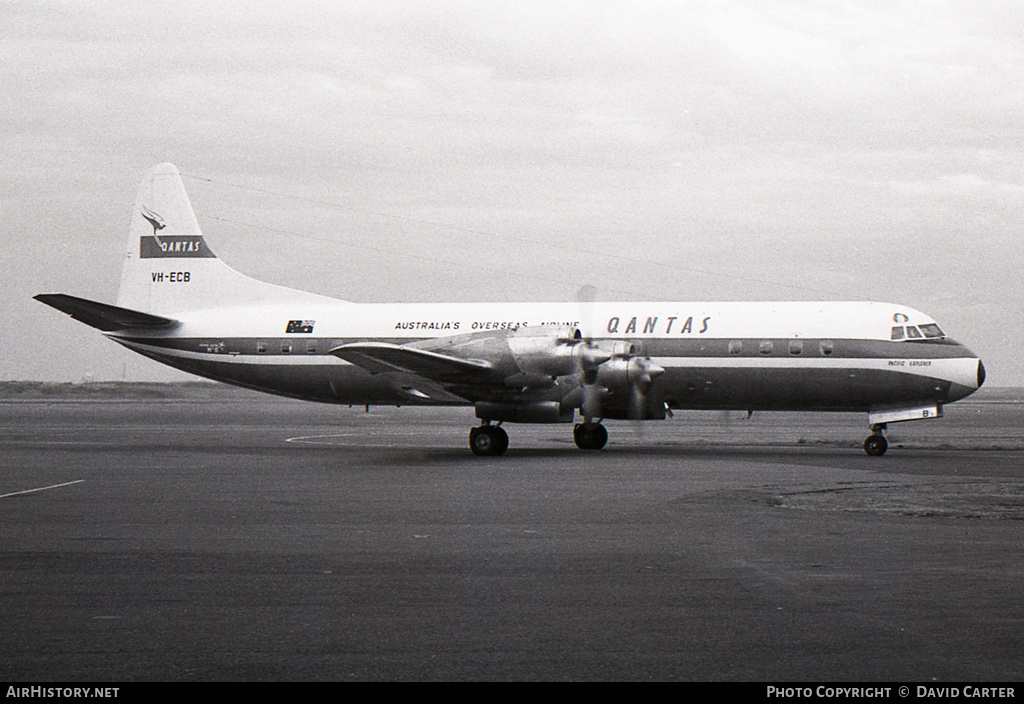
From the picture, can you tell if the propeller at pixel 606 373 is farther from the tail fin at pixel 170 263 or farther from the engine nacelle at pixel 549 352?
the tail fin at pixel 170 263

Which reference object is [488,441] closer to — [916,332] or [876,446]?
[876,446]

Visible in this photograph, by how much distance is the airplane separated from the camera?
25109mm

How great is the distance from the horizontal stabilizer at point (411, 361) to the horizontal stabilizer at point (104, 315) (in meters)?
8.58

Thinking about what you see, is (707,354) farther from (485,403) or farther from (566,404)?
(485,403)

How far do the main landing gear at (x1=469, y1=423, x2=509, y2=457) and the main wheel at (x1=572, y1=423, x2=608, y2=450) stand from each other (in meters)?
3.34

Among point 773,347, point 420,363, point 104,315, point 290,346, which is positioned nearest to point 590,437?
point 773,347

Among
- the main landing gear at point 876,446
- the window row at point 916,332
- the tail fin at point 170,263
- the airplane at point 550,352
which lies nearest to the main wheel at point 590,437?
the airplane at point 550,352

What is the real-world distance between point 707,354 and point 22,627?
21.7 metres

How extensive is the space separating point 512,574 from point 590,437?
60.8 ft

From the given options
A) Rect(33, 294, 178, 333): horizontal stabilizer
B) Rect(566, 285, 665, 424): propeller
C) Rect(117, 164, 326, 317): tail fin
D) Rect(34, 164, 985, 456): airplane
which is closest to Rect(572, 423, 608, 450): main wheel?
Rect(34, 164, 985, 456): airplane

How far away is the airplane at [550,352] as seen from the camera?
82.4ft

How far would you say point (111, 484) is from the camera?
59.4ft

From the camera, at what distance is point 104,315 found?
97.7 ft

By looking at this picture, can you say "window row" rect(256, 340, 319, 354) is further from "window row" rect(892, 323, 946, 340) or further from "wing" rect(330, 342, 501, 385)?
"window row" rect(892, 323, 946, 340)
